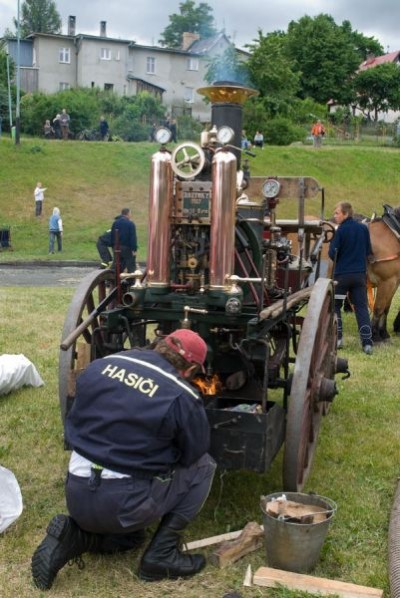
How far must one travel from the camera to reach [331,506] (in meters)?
4.01

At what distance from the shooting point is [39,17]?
8631 cm

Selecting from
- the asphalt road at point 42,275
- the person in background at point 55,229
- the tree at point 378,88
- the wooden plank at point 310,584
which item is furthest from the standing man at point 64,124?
the wooden plank at point 310,584

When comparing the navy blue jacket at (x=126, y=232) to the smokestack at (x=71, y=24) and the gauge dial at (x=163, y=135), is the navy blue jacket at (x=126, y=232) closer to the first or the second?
the gauge dial at (x=163, y=135)

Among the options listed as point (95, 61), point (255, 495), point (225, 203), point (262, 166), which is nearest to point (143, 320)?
point (225, 203)

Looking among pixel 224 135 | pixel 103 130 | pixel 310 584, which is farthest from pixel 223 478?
pixel 103 130

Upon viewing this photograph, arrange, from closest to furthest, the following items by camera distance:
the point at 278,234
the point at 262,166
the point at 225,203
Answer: the point at 225,203 → the point at 278,234 → the point at 262,166

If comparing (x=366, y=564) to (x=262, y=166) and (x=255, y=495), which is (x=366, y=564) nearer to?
(x=255, y=495)

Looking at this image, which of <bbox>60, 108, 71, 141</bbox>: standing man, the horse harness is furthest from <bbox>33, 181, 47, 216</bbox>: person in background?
the horse harness

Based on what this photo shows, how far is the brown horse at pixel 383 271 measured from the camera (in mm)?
9555

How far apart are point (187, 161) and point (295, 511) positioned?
6.72 feet

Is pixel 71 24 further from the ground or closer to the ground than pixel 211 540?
further from the ground

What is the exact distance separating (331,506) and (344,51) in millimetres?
62977

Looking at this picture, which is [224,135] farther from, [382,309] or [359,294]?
[382,309]

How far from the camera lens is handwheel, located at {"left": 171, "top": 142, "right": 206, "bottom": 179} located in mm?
4434
